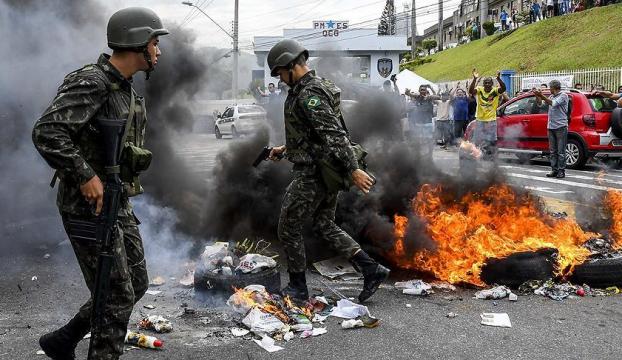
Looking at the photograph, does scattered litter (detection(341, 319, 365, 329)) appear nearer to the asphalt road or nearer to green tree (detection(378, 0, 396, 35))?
the asphalt road

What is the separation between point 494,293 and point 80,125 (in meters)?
3.33

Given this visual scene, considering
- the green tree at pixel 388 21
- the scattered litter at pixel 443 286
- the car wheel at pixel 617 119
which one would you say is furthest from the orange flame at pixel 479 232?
the green tree at pixel 388 21

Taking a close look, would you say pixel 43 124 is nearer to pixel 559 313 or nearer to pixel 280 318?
pixel 280 318

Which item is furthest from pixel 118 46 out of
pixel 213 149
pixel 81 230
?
pixel 213 149

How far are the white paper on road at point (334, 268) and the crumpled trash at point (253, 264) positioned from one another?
801 mm

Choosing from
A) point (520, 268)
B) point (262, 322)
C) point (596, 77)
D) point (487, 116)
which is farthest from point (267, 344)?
point (596, 77)

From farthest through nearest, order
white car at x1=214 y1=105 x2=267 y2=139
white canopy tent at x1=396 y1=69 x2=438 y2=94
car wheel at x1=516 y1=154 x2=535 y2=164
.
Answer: white canopy tent at x1=396 y1=69 x2=438 y2=94 < car wheel at x1=516 y1=154 x2=535 y2=164 < white car at x1=214 y1=105 x2=267 y2=139

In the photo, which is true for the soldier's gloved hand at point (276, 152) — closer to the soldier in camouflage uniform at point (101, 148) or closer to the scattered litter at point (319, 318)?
the scattered litter at point (319, 318)

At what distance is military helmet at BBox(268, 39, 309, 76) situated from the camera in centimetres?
430

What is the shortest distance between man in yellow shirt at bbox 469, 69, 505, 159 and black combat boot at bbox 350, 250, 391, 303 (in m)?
8.01

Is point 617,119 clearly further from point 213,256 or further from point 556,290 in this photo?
point 213,256

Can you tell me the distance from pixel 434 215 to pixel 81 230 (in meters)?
3.47

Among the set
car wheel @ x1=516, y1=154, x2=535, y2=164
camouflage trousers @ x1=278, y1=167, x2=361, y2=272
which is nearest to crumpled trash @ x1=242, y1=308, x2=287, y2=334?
camouflage trousers @ x1=278, y1=167, x2=361, y2=272

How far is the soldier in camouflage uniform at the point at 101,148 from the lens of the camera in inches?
106
